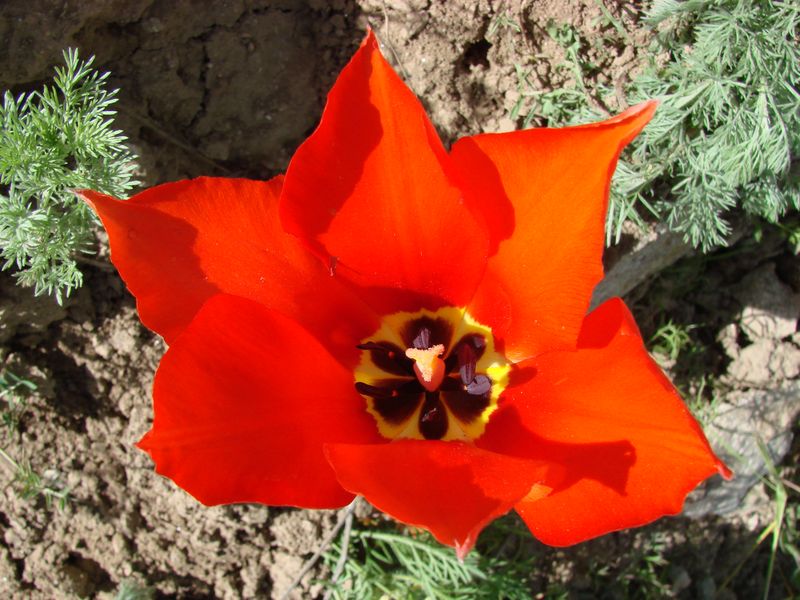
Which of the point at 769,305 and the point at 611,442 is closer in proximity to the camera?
the point at 611,442

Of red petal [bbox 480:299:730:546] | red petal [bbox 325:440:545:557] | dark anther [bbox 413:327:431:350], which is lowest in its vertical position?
red petal [bbox 480:299:730:546]

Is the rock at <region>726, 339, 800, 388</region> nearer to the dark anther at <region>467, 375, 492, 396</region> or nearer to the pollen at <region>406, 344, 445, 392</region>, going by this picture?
the dark anther at <region>467, 375, 492, 396</region>

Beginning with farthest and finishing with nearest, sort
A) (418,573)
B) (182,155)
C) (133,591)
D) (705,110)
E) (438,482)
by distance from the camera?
(418,573)
(133,591)
(182,155)
(705,110)
(438,482)

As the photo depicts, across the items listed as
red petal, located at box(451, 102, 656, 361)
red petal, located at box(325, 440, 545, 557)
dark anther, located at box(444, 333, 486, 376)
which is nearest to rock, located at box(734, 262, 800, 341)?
dark anther, located at box(444, 333, 486, 376)

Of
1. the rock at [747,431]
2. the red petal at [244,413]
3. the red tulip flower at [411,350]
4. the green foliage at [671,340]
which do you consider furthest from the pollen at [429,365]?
the rock at [747,431]

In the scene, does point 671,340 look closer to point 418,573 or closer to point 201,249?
point 418,573

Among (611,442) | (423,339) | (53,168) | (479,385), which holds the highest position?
(53,168)

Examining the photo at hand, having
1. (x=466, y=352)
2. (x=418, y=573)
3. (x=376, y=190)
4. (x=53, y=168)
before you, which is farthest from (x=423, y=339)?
(x=418, y=573)
